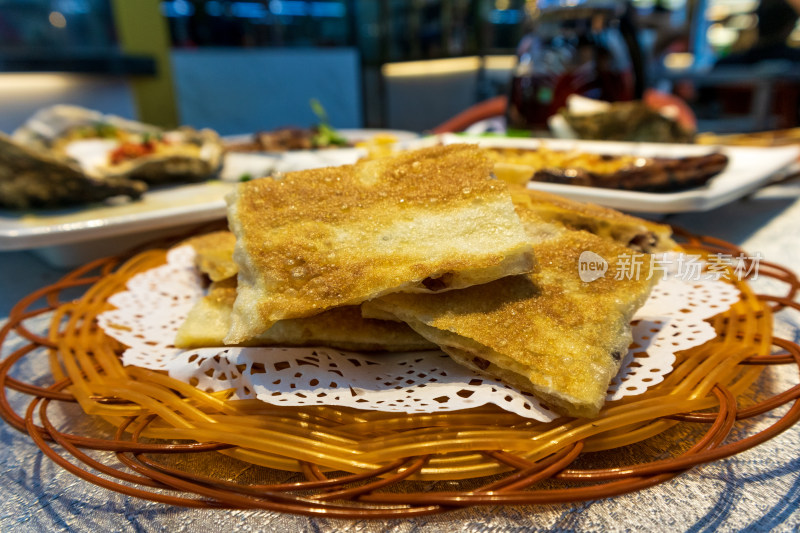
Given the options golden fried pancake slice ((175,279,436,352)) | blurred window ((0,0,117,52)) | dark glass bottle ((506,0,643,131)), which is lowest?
golden fried pancake slice ((175,279,436,352))

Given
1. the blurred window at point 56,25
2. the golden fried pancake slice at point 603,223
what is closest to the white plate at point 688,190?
the golden fried pancake slice at point 603,223

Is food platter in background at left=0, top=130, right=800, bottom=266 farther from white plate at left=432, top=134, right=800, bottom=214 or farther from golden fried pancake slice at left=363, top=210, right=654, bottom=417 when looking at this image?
golden fried pancake slice at left=363, top=210, right=654, bottom=417

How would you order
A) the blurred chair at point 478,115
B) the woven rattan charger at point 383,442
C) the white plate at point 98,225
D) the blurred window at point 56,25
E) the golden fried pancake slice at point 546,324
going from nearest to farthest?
1. the woven rattan charger at point 383,442
2. the golden fried pancake slice at point 546,324
3. the white plate at point 98,225
4. the blurred chair at point 478,115
5. the blurred window at point 56,25

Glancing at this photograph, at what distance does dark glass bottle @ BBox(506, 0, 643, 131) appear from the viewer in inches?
134

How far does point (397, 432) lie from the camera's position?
0.83 metres

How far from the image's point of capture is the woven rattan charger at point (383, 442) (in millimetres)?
671

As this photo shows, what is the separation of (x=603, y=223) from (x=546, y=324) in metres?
0.45

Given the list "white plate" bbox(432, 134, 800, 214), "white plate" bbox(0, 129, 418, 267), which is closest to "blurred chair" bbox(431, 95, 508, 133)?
"white plate" bbox(432, 134, 800, 214)

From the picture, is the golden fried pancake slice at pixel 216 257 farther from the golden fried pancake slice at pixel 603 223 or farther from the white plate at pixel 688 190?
the white plate at pixel 688 190

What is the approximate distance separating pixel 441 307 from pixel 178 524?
0.55 m

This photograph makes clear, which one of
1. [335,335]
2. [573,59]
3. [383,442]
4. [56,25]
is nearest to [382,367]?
[335,335]

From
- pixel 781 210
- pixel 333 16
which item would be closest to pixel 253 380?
pixel 781 210

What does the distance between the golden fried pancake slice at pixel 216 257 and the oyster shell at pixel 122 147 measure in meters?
1.32

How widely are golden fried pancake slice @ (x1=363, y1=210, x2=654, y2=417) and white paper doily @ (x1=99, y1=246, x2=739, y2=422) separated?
55 mm
